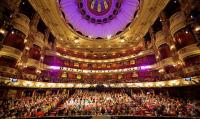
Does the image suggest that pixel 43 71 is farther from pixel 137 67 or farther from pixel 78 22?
pixel 137 67

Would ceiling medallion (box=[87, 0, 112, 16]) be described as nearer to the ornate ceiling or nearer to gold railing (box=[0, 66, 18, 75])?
the ornate ceiling

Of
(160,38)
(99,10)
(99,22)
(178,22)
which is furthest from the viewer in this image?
(99,10)

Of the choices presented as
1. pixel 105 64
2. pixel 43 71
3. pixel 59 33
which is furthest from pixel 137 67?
pixel 43 71

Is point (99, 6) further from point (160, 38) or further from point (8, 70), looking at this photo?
point (8, 70)

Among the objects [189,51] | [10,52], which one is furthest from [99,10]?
[189,51]

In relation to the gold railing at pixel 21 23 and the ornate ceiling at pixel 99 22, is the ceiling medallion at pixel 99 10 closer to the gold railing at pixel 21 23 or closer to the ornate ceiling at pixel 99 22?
the ornate ceiling at pixel 99 22

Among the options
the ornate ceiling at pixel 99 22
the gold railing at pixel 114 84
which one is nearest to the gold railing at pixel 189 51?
the gold railing at pixel 114 84

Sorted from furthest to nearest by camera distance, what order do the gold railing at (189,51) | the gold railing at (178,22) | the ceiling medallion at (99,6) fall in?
the ceiling medallion at (99,6) < the gold railing at (178,22) < the gold railing at (189,51)

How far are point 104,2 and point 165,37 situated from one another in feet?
67.1

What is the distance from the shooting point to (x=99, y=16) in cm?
3503

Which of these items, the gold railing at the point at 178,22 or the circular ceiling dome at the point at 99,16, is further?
the circular ceiling dome at the point at 99,16

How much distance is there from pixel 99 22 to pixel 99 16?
1719 millimetres

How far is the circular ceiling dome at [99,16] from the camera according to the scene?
96.9 feet

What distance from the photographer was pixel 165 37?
23.2 m
